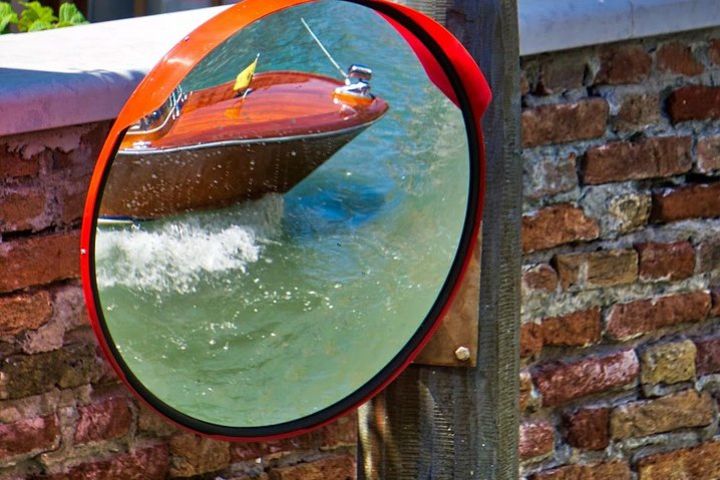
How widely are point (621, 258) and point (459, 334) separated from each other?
2.85ft

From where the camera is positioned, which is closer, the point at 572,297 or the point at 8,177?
the point at 8,177

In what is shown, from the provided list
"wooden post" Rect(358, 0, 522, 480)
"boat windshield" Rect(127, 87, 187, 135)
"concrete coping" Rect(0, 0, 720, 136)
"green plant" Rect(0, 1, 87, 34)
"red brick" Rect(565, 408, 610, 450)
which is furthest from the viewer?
"green plant" Rect(0, 1, 87, 34)

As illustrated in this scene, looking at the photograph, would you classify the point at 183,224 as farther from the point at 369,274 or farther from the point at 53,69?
the point at 53,69

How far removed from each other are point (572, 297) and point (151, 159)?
125cm

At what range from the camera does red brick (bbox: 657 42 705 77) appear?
8.39ft

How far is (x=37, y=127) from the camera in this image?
2.03m

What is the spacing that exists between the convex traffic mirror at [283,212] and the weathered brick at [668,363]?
1065 mm

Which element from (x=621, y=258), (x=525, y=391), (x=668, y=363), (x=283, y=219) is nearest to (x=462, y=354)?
(x=283, y=219)

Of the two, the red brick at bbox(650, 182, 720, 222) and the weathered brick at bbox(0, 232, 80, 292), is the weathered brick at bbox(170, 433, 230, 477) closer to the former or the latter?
the weathered brick at bbox(0, 232, 80, 292)

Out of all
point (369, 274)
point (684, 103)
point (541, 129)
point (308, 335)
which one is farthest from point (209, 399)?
point (684, 103)

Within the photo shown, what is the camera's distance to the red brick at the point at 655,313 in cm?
260

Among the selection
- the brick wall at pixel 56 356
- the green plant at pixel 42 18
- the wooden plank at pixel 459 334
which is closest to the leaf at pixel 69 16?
the green plant at pixel 42 18

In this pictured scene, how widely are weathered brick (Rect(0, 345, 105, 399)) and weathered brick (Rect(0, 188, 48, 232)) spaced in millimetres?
205

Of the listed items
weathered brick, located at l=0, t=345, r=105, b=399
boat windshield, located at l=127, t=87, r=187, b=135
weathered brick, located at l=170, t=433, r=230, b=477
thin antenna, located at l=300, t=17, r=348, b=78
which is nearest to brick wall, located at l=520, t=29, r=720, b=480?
weathered brick, located at l=170, t=433, r=230, b=477
